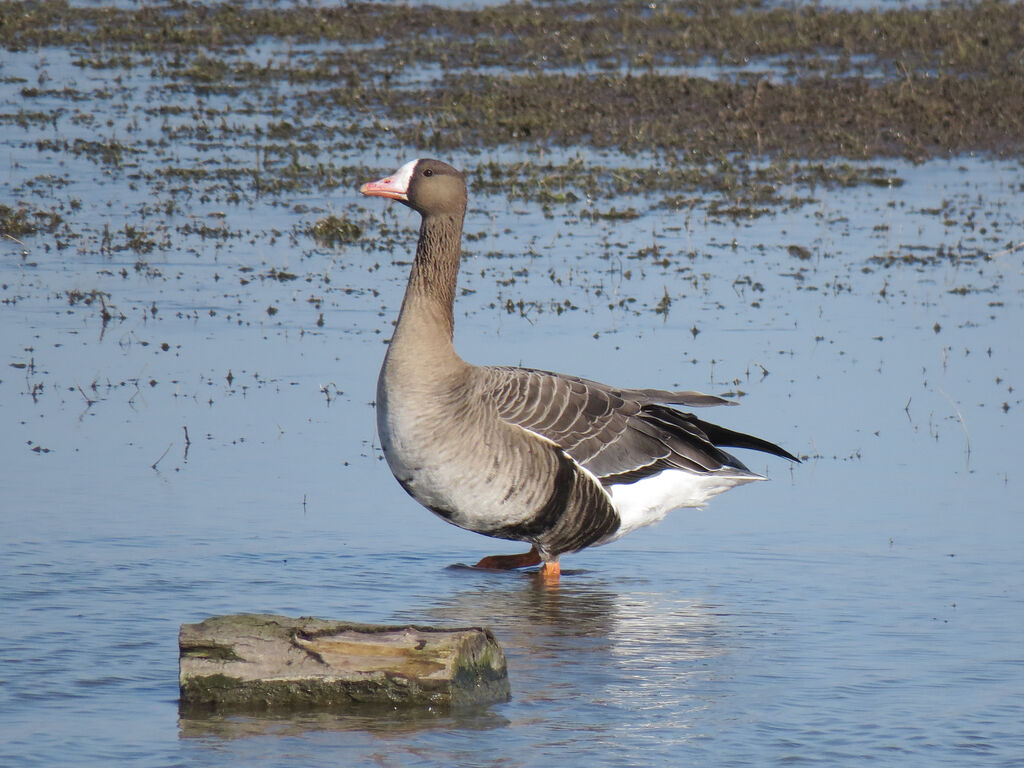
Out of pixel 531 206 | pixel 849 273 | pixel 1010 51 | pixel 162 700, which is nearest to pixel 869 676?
pixel 162 700

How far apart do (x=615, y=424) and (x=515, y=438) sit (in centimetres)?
79

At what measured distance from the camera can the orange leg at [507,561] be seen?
30.5 ft

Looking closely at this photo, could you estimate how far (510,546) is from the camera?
33.5 feet

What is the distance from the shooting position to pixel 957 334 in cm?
1398

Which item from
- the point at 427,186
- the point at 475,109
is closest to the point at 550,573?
the point at 427,186

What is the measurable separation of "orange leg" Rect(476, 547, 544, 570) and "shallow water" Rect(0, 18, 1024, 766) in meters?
0.19

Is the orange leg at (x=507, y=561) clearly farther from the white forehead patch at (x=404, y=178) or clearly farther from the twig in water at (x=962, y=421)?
the twig in water at (x=962, y=421)

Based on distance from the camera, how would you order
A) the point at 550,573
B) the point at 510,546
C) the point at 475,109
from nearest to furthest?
the point at 550,573, the point at 510,546, the point at 475,109

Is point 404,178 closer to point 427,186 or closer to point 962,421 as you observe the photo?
point 427,186

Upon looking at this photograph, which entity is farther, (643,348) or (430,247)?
(643,348)

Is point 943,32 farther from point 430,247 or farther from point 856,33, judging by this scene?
point 430,247

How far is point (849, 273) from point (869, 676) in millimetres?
9174

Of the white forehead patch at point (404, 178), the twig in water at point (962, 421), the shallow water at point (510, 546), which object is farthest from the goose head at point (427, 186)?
the twig in water at point (962, 421)

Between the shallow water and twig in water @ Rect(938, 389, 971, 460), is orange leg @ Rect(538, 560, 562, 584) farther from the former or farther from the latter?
twig in water @ Rect(938, 389, 971, 460)
